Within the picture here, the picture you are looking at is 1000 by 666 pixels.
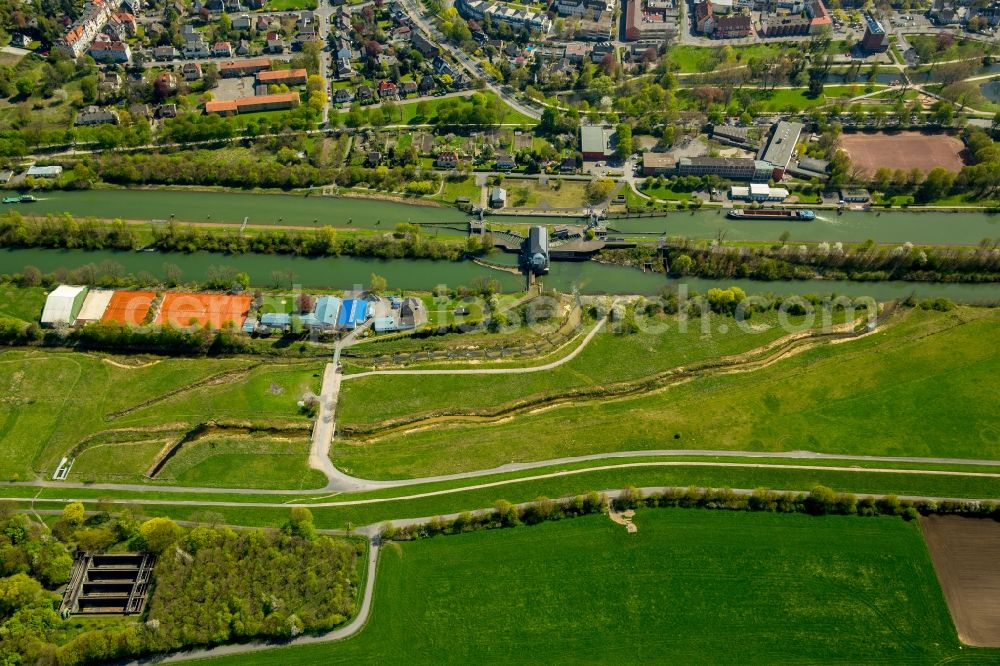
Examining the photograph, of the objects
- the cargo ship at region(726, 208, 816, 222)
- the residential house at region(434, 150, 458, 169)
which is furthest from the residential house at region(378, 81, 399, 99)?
the cargo ship at region(726, 208, 816, 222)

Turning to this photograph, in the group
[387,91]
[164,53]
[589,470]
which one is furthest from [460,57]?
[589,470]

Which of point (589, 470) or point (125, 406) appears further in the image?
point (125, 406)

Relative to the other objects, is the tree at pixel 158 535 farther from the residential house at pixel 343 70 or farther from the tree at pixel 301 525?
the residential house at pixel 343 70

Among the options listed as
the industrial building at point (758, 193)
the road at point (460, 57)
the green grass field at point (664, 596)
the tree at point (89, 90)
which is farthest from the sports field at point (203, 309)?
the industrial building at point (758, 193)

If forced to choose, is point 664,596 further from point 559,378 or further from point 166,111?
point 166,111

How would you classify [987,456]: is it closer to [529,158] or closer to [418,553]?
[418,553]

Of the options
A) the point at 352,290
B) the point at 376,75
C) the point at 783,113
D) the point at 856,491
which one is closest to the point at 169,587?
the point at 352,290
